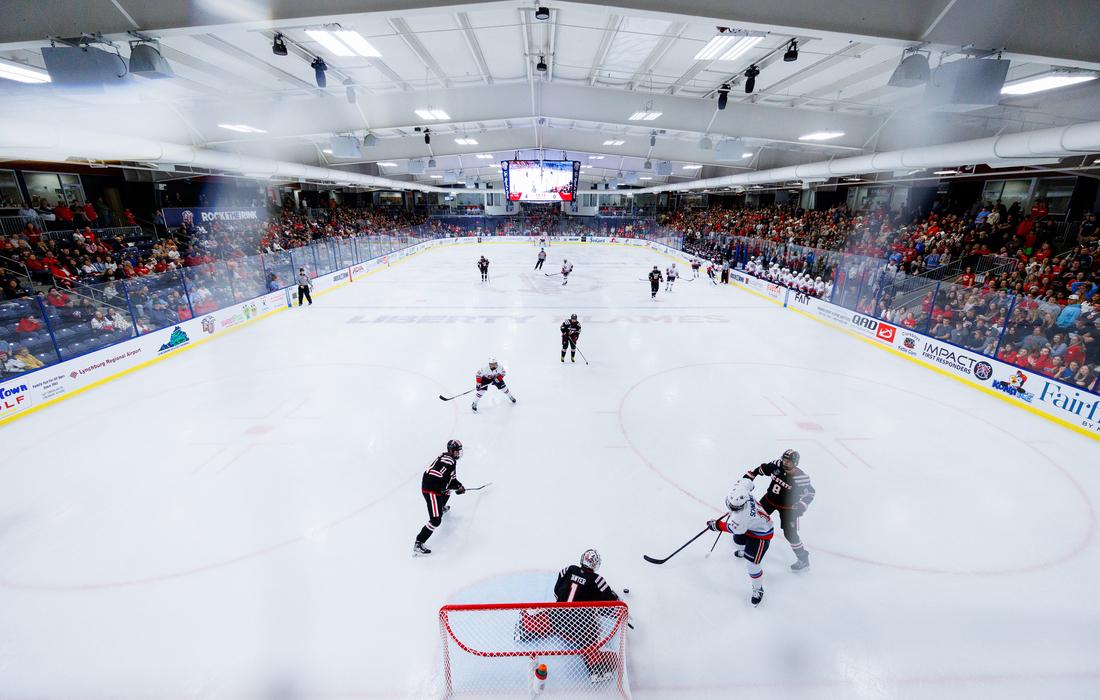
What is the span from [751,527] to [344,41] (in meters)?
9.83

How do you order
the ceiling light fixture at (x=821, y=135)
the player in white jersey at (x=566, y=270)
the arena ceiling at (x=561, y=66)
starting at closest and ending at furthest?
the arena ceiling at (x=561, y=66), the ceiling light fixture at (x=821, y=135), the player in white jersey at (x=566, y=270)

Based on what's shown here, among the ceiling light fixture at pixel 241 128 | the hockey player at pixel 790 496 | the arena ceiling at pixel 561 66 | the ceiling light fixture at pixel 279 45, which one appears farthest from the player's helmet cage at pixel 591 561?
the ceiling light fixture at pixel 241 128

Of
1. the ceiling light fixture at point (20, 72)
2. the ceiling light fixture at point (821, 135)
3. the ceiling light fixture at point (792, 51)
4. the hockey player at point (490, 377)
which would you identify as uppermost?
the ceiling light fixture at point (792, 51)

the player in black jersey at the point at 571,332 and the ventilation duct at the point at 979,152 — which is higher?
the ventilation duct at the point at 979,152

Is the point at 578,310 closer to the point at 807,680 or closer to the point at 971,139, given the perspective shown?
the point at 971,139

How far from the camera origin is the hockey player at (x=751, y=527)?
445 cm

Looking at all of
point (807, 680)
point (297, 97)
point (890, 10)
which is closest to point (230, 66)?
point (297, 97)

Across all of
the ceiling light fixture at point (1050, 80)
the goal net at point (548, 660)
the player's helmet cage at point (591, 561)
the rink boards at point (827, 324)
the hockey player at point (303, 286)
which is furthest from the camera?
the hockey player at point (303, 286)

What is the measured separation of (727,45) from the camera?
8.19 m

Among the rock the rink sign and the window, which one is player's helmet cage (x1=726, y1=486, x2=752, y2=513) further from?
the rock the rink sign

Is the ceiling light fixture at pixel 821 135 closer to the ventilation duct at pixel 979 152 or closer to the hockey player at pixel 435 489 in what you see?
the ventilation duct at pixel 979 152

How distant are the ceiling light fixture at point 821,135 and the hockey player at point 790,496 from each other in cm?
1283

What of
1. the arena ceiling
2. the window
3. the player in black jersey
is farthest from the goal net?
the window

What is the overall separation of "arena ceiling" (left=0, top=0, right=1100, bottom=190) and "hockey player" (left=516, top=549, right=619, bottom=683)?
22.6ft
